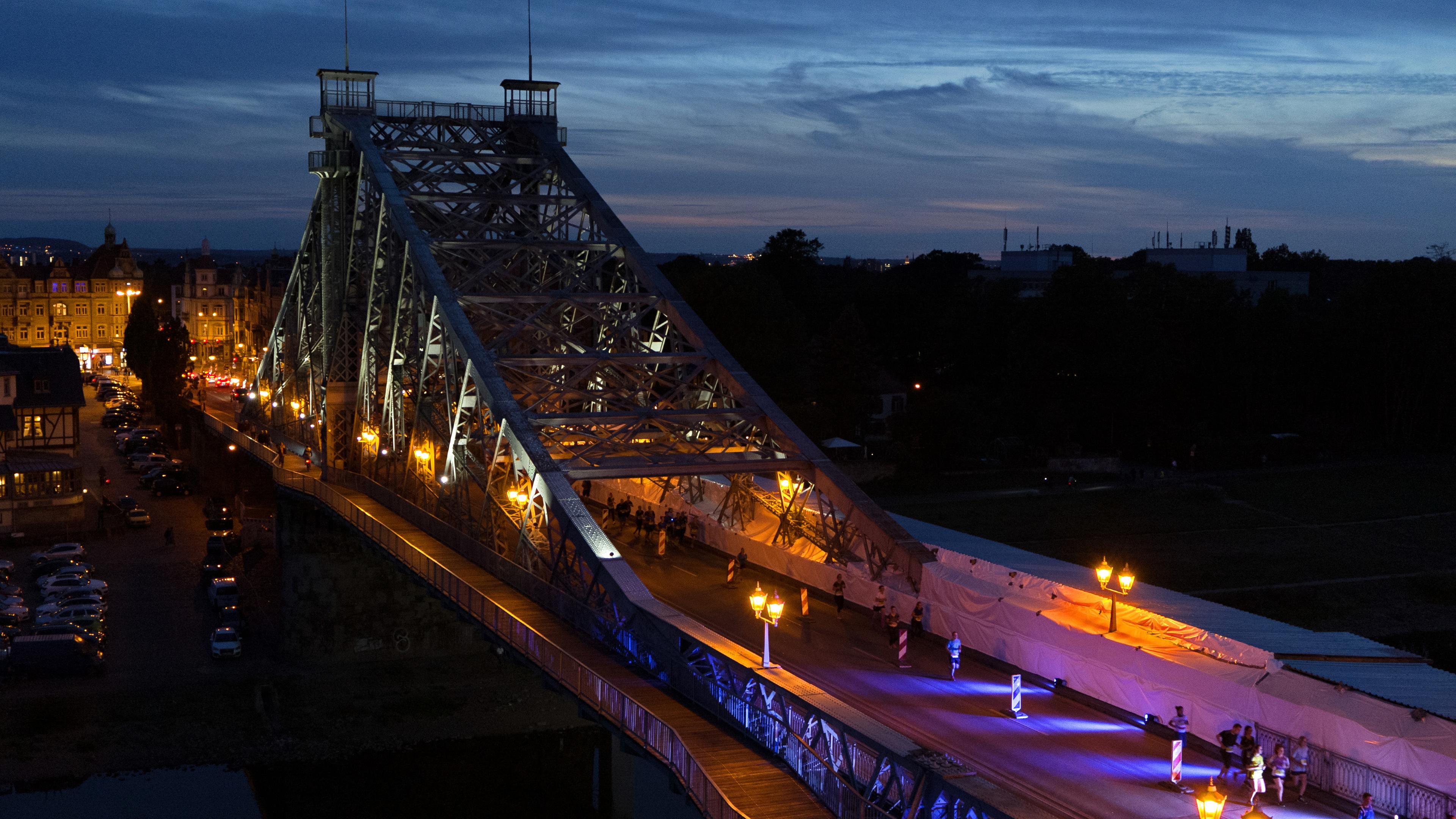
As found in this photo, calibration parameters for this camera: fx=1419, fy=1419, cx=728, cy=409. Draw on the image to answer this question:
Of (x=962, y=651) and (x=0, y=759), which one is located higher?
(x=962, y=651)

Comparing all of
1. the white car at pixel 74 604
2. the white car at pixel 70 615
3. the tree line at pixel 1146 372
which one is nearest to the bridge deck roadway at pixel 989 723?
the white car at pixel 70 615

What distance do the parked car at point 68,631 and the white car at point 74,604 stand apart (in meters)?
2.20

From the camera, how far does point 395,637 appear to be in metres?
44.4

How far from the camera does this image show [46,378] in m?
66.8

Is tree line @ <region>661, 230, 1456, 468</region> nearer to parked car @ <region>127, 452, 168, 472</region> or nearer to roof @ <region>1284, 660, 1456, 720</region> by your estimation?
parked car @ <region>127, 452, 168, 472</region>

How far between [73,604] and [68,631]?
411 cm

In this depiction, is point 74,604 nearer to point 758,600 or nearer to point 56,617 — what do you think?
point 56,617

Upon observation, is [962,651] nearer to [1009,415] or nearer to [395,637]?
[395,637]

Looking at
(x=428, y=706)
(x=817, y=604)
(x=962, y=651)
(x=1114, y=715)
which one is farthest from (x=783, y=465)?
(x=428, y=706)

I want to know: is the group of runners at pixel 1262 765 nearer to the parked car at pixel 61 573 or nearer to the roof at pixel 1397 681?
the roof at pixel 1397 681

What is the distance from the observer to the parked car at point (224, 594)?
48000 mm

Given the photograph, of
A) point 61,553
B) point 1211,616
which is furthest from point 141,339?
point 1211,616

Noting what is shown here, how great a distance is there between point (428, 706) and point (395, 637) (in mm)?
3511

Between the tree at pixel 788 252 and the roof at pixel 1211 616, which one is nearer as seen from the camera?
the roof at pixel 1211 616
